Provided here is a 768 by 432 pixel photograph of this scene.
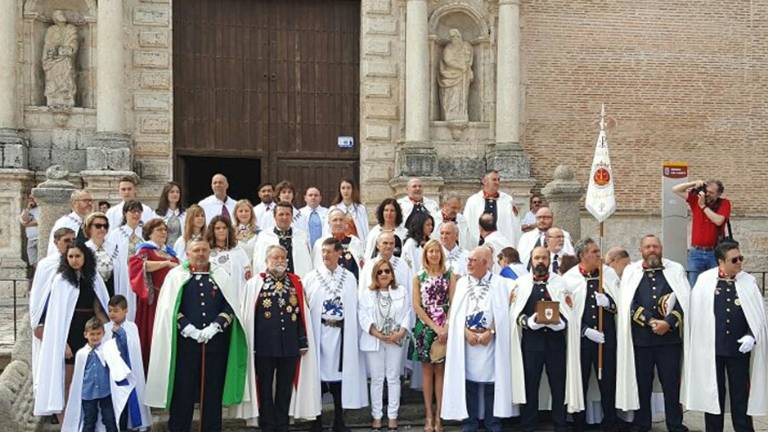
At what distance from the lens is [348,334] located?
9367 mm

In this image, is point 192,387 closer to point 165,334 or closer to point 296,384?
point 165,334

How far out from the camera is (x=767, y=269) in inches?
730

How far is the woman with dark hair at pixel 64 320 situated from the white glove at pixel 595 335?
4.65 metres

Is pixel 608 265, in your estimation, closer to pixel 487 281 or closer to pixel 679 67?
pixel 487 281

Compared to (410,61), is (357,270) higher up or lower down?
lower down

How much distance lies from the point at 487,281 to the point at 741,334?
2460 mm

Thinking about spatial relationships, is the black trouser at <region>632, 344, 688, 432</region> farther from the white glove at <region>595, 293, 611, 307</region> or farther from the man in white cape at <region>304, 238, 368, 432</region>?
the man in white cape at <region>304, 238, 368, 432</region>

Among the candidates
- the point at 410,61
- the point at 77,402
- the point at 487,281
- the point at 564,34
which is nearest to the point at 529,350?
the point at 487,281

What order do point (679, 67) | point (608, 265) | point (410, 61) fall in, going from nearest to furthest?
point (608, 265)
point (410, 61)
point (679, 67)

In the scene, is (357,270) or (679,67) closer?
(357,270)

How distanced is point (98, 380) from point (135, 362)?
1.28ft

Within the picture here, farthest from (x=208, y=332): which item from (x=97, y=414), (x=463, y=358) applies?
(x=463, y=358)

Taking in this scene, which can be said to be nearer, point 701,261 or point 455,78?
point 701,261

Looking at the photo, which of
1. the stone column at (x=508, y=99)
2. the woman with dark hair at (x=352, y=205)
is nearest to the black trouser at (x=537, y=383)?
the woman with dark hair at (x=352, y=205)
